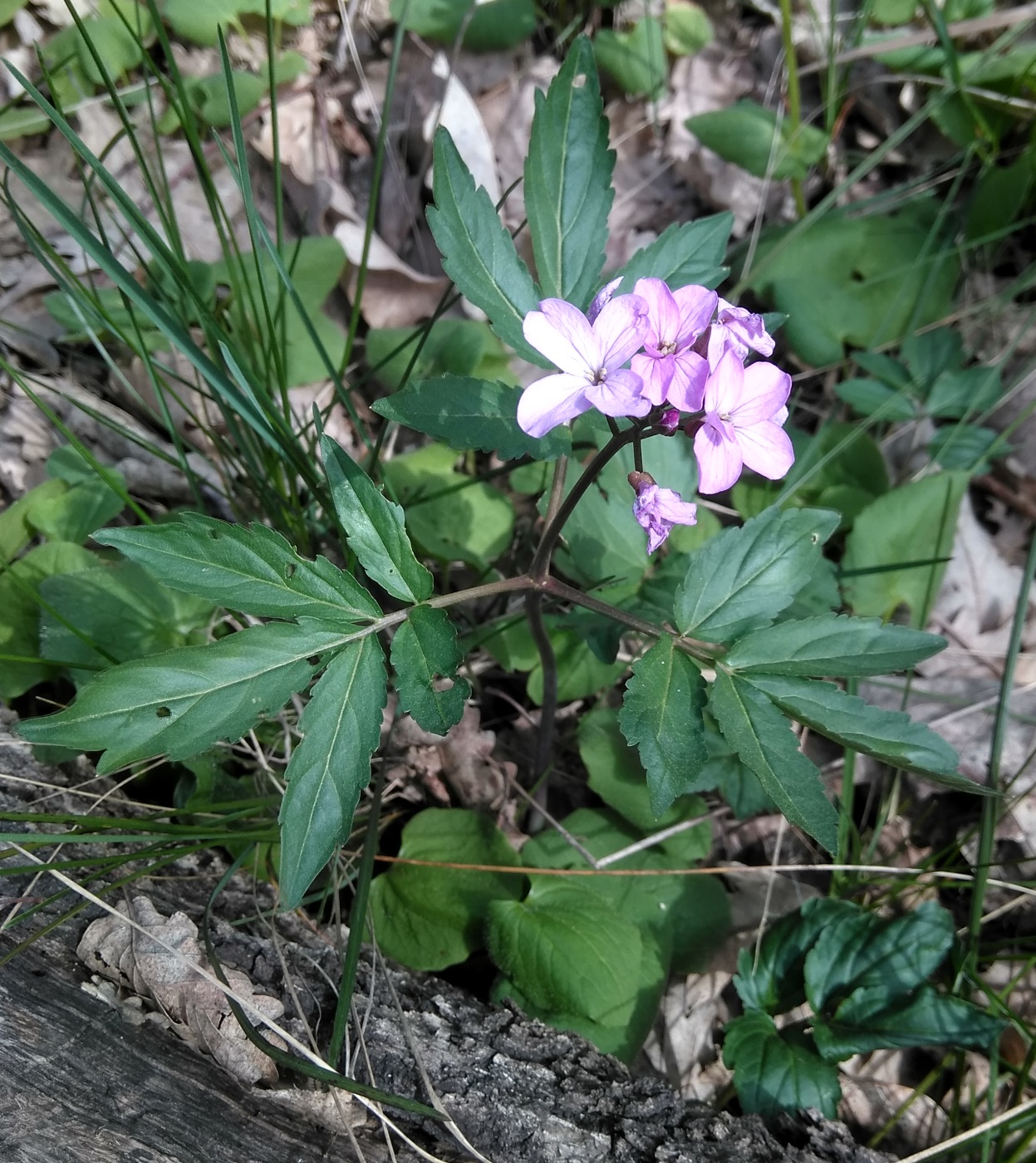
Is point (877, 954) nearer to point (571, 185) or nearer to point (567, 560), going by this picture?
point (567, 560)

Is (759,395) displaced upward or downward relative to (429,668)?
upward

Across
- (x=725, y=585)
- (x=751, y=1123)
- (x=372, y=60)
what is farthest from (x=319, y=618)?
(x=372, y=60)

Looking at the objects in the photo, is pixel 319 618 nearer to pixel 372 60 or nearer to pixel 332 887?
pixel 332 887

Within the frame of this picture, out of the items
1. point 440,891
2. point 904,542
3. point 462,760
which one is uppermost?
point 904,542

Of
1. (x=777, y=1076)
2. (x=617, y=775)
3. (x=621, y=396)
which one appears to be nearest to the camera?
(x=621, y=396)

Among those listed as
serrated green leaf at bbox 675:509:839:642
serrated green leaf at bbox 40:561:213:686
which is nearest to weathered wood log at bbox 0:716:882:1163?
serrated green leaf at bbox 40:561:213:686

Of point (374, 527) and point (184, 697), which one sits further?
point (374, 527)

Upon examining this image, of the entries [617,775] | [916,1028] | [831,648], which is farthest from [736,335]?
[916,1028]
